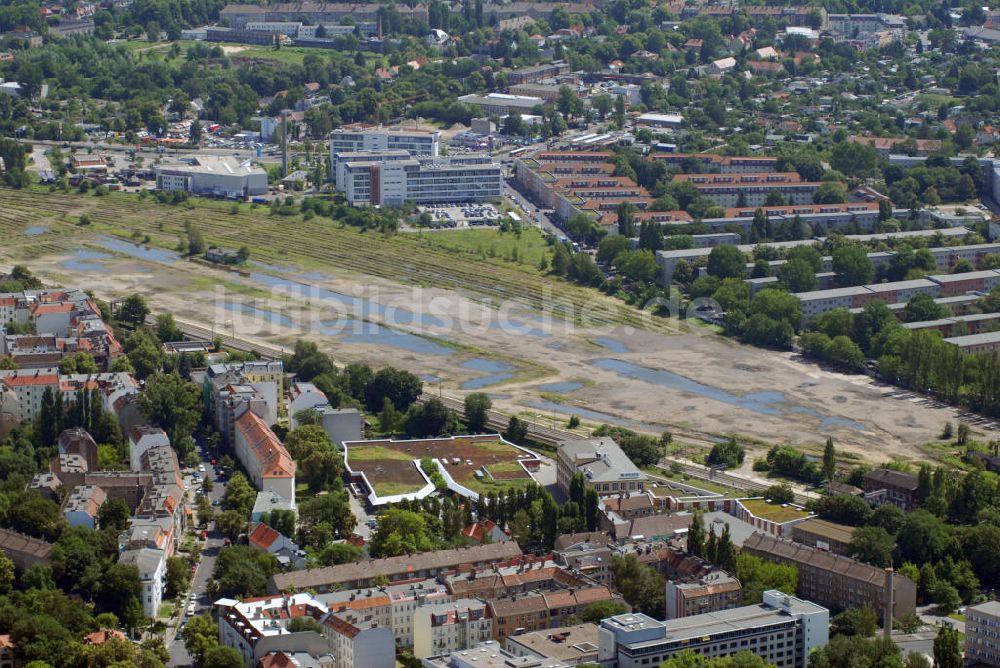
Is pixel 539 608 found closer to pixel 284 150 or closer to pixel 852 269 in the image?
pixel 852 269

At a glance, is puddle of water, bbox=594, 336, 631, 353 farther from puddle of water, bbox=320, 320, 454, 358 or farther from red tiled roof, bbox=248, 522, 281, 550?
red tiled roof, bbox=248, 522, 281, 550

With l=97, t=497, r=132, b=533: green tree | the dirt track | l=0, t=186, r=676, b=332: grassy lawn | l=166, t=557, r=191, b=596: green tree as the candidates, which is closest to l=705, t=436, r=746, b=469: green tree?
the dirt track

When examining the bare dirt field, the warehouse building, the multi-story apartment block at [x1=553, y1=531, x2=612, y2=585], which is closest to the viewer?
the multi-story apartment block at [x1=553, y1=531, x2=612, y2=585]

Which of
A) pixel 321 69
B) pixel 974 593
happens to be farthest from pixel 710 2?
pixel 974 593

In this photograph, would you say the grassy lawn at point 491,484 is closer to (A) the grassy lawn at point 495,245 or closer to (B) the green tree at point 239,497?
(B) the green tree at point 239,497

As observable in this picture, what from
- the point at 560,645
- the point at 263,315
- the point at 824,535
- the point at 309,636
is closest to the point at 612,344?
the point at 263,315

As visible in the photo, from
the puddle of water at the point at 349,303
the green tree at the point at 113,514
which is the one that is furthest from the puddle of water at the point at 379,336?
the green tree at the point at 113,514
